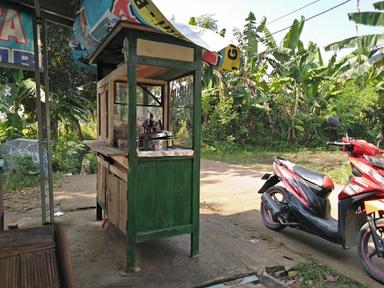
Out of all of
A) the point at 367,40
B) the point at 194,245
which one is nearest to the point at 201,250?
the point at 194,245

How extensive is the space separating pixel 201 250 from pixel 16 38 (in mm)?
2738

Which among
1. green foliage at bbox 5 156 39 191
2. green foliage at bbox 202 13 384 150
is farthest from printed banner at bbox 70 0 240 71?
green foliage at bbox 202 13 384 150

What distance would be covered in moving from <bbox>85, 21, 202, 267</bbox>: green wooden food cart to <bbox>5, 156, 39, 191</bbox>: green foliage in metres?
3.54

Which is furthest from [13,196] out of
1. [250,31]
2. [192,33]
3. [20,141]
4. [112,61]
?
[250,31]

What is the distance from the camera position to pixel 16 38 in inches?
126

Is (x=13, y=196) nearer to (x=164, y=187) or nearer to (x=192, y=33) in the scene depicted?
(x=164, y=187)

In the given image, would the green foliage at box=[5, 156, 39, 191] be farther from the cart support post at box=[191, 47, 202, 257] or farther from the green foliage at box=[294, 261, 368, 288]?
the green foliage at box=[294, 261, 368, 288]

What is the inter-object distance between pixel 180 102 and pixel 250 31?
9824 mm

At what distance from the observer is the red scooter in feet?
8.95

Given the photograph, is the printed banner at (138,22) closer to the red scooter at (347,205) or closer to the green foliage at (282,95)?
the red scooter at (347,205)

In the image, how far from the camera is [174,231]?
113 inches

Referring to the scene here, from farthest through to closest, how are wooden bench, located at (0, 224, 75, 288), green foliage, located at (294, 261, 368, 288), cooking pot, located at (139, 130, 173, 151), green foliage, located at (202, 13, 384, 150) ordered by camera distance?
green foliage, located at (202, 13, 384, 150) < cooking pot, located at (139, 130, 173, 151) < green foliage, located at (294, 261, 368, 288) < wooden bench, located at (0, 224, 75, 288)

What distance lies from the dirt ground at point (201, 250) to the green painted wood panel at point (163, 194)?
377 mm

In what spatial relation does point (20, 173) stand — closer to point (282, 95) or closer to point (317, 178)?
point (317, 178)
